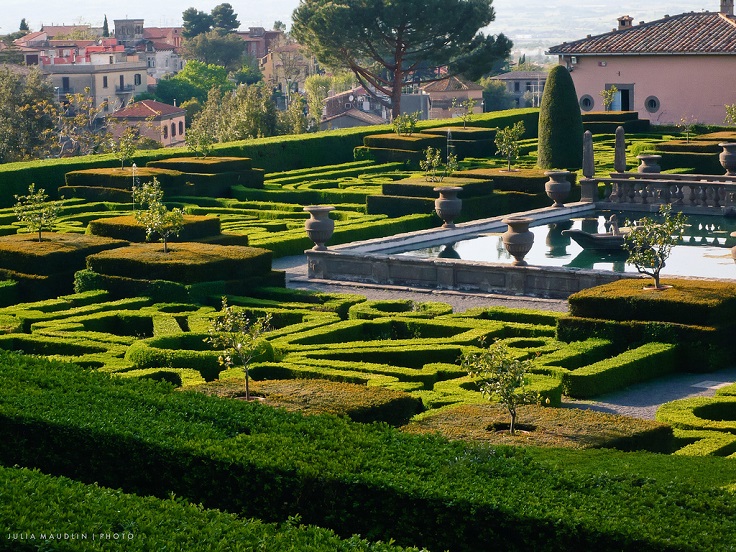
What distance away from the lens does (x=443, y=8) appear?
65812mm

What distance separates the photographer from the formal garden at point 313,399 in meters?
Result: 9.77

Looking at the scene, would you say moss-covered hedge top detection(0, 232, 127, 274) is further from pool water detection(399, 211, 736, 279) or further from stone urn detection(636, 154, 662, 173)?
stone urn detection(636, 154, 662, 173)

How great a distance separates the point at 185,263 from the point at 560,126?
20.5 m

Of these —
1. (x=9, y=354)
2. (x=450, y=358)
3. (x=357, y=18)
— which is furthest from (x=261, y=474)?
(x=357, y=18)

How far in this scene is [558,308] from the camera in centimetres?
2359

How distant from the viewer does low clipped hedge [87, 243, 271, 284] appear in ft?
80.6

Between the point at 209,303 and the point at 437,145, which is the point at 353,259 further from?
the point at 437,145

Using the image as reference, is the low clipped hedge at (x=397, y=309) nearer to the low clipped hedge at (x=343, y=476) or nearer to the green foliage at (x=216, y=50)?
the low clipped hedge at (x=343, y=476)

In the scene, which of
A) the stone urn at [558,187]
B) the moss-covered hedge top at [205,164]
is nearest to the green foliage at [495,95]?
the moss-covered hedge top at [205,164]

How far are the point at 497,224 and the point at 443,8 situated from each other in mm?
34432

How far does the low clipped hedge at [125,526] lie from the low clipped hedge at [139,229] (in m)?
18.4

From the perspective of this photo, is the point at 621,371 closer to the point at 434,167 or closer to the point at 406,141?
the point at 434,167

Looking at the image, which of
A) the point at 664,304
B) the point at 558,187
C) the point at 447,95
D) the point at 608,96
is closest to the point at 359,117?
the point at 447,95

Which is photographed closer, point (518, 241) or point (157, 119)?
point (518, 241)
